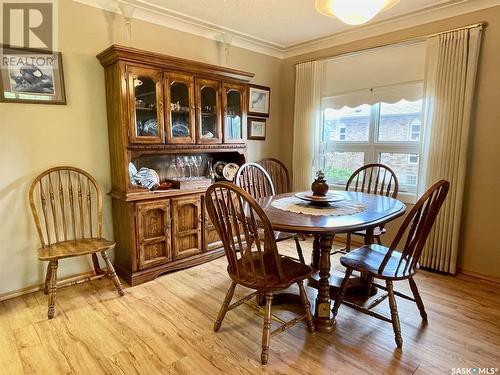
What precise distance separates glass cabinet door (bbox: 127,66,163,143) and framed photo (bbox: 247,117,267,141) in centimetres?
139

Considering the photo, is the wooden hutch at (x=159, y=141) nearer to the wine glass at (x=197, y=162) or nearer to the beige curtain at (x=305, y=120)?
the wine glass at (x=197, y=162)

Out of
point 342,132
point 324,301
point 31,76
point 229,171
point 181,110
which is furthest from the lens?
point 342,132

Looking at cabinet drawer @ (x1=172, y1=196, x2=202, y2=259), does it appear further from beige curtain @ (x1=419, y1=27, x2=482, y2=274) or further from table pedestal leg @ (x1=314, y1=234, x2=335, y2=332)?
beige curtain @ (x1=419, y1=27, x2=482, y2=274)

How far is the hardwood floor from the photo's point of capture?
1597mm

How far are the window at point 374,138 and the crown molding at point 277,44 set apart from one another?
0.72m

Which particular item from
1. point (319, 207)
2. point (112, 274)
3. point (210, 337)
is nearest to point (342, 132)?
point (319, 207)

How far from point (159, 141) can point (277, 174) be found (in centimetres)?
175

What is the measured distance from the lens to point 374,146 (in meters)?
3.25

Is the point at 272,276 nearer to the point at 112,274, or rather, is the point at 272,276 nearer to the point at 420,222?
the point at 420,222

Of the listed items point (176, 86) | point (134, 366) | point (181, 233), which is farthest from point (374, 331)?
point (176, 86)

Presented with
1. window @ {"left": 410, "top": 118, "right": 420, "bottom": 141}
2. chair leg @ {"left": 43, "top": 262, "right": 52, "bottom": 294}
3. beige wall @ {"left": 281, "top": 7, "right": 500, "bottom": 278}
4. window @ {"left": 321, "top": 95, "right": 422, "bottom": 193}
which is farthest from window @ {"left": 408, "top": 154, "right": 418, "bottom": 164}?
chair leg @ {"left": 43, "top": 262, "right": 52, "bottom": 294}

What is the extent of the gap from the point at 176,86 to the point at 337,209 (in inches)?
68.0

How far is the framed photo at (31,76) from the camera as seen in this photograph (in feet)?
6.98

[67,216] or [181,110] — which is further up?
[181,110]
